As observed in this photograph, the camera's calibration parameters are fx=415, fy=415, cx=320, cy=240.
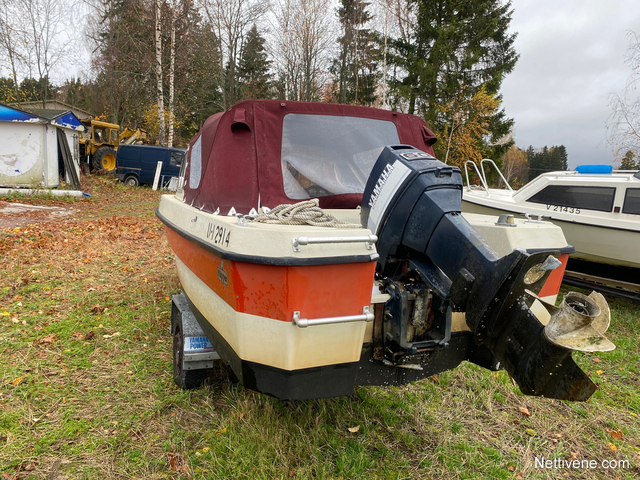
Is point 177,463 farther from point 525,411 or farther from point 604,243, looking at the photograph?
point 604,243

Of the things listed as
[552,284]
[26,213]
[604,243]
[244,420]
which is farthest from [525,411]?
[26,213]

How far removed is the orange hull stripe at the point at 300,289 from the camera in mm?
1750

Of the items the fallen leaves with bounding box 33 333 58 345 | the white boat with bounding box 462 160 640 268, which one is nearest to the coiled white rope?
the fallen leaves with bounding box 33 333 58 345

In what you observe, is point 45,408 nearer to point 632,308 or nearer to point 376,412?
point 376,412

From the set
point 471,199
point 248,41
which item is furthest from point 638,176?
point 248,41

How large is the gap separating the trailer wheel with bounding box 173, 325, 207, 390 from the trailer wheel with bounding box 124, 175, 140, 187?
15489mm

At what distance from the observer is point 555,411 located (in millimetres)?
3100

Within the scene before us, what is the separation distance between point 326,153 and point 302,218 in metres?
0.95

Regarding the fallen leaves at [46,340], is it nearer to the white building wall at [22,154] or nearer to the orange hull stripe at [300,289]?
the orange hull stripe at [300,289]

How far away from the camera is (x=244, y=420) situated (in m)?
2.60

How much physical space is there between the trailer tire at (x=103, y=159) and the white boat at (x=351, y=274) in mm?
18594

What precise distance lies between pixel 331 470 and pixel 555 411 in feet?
6.14

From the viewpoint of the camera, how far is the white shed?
40.5ft

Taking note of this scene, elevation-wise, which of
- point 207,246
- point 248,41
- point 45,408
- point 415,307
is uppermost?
point 248,41
